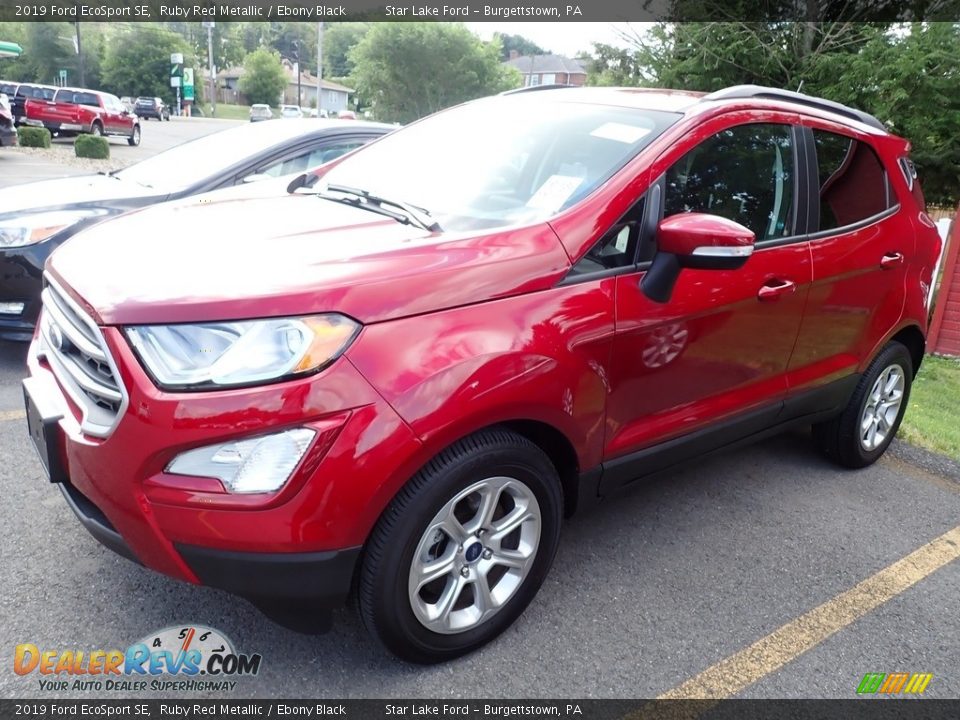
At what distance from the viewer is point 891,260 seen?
3818 mm

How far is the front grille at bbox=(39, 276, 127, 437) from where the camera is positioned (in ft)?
6.95

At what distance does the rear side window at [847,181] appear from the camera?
139 inches

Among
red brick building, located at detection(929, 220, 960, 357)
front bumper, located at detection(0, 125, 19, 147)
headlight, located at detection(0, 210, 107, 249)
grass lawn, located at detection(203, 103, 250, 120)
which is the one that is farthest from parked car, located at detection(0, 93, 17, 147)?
grass lawn, located at detection(203, 103, 250, 120)

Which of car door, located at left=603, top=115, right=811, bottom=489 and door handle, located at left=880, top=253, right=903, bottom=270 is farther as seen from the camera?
door handle, located at left=880, top=253, right=903, bottom=270

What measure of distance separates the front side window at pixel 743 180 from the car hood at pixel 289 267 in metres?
0.73

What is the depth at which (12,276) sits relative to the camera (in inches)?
177

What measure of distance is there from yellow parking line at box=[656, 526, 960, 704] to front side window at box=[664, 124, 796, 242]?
1444 mm

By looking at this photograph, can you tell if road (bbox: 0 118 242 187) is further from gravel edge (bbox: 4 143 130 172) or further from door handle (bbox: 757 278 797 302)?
door handle (bbox: 757 278 797 302)

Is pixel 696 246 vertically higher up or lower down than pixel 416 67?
lower down

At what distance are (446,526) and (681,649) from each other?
0.96 m

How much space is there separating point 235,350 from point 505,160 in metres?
1.50

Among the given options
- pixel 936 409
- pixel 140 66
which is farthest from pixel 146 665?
pixel 140 66

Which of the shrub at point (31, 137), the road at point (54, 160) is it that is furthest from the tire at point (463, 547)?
the shrub at point (31, 137)

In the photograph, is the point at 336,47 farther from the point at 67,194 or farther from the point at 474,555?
the point at 474,555
